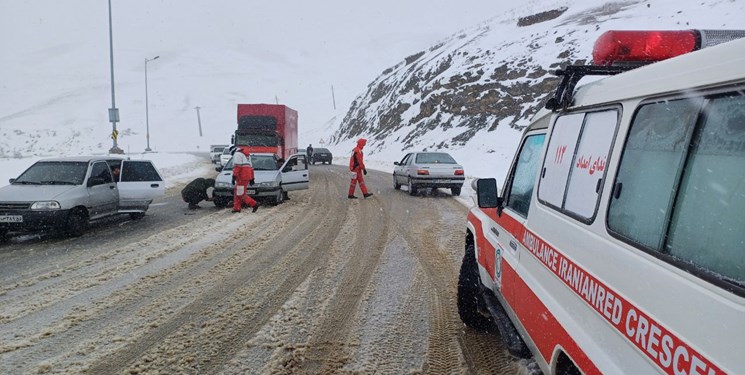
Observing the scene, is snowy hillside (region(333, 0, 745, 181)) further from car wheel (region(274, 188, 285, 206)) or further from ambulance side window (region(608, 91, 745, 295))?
ambulance side window (region(608, 91, 745, 295))

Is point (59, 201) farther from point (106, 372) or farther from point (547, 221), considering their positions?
point (547, 221)

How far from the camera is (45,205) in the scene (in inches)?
329

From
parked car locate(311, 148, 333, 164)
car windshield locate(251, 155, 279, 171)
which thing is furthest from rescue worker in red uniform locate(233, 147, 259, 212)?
parked car locate(311, 148, 333, 164)

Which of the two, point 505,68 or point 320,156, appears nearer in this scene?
point 505,68

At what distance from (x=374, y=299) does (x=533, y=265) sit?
280 cm

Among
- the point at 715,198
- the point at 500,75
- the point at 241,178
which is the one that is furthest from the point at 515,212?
the point at 500,75

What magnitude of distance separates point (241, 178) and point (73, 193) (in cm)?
365

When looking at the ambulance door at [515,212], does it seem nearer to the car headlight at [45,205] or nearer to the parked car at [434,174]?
the car headlight at [45,205]

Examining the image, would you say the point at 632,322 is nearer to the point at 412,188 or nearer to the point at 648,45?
A: the point at 648,45

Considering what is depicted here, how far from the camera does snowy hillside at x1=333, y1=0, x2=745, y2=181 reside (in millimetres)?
30609

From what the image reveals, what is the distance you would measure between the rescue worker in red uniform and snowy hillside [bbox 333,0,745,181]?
13684 mm

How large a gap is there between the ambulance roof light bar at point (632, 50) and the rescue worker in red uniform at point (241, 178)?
9.69 meters

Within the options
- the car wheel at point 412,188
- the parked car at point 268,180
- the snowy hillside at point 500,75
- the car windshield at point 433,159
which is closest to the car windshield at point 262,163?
the parked car at point 268,180

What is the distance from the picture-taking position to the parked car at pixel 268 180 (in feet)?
41.9
